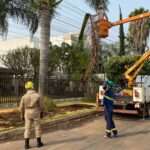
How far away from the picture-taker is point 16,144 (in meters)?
10.8

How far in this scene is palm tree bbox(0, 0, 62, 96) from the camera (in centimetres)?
1827

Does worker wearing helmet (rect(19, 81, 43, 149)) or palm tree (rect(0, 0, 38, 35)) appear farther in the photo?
palm tree (rect(0, 0, 38, 35))

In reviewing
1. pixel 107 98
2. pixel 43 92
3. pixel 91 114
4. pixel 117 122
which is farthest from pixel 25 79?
pixel 107 98

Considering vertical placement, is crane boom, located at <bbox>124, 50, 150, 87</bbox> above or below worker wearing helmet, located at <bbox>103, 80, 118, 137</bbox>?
above

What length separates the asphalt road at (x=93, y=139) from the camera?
1033cm

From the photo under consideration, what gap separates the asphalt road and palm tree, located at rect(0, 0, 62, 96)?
4902mm

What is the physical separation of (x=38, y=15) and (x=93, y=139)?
9377 mm

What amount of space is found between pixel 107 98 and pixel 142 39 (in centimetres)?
3596

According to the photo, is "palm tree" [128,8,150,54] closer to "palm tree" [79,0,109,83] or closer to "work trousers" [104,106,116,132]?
"palm tree" [79,0,109,83]

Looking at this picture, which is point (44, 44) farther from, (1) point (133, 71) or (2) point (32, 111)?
(2) point (32, 111)

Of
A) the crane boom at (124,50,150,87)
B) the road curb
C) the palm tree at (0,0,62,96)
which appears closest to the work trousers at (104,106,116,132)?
the road curb

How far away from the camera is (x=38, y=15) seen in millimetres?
19078

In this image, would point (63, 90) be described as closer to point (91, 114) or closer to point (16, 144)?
point (91, 114)

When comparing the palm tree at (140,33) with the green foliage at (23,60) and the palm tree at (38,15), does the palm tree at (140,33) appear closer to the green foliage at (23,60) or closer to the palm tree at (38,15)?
the green foliage at (23,60)
